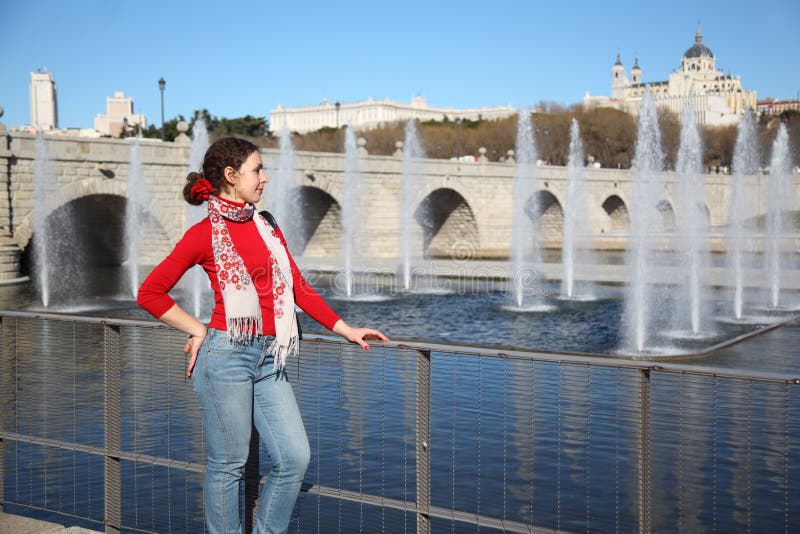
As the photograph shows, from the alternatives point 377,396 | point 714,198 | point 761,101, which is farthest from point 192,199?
point 761,101

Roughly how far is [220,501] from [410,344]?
3.34 feet

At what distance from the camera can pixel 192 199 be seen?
3.88 m

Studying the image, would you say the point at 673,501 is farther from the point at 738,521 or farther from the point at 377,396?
the point at 377,396

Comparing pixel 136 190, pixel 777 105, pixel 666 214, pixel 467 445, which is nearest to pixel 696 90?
pixel 777 105

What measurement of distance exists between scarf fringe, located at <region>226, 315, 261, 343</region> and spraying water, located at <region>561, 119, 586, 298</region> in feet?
63.5

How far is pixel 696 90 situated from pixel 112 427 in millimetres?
153997

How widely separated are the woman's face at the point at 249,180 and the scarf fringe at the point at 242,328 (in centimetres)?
50

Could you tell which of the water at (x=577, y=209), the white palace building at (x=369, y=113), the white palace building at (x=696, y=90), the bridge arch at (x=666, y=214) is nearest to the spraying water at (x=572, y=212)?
the water at (x=577, y=209)

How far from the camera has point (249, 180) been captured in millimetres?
3863

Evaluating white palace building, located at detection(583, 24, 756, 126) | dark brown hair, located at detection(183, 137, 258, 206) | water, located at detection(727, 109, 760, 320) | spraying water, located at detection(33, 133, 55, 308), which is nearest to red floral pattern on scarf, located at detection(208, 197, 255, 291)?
dark brown hair, located at detection(183, 137, 258, 206)

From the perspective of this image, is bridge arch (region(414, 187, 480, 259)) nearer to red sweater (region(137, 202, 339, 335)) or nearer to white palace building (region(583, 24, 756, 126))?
red sweater (region(137, 202, 339, 335))

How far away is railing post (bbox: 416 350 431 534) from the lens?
400 centimetres

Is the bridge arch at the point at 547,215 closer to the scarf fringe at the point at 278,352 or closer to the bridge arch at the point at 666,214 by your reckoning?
the bridge arch at the point at 666,214

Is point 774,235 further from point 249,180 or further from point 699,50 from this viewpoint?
point 699,50
